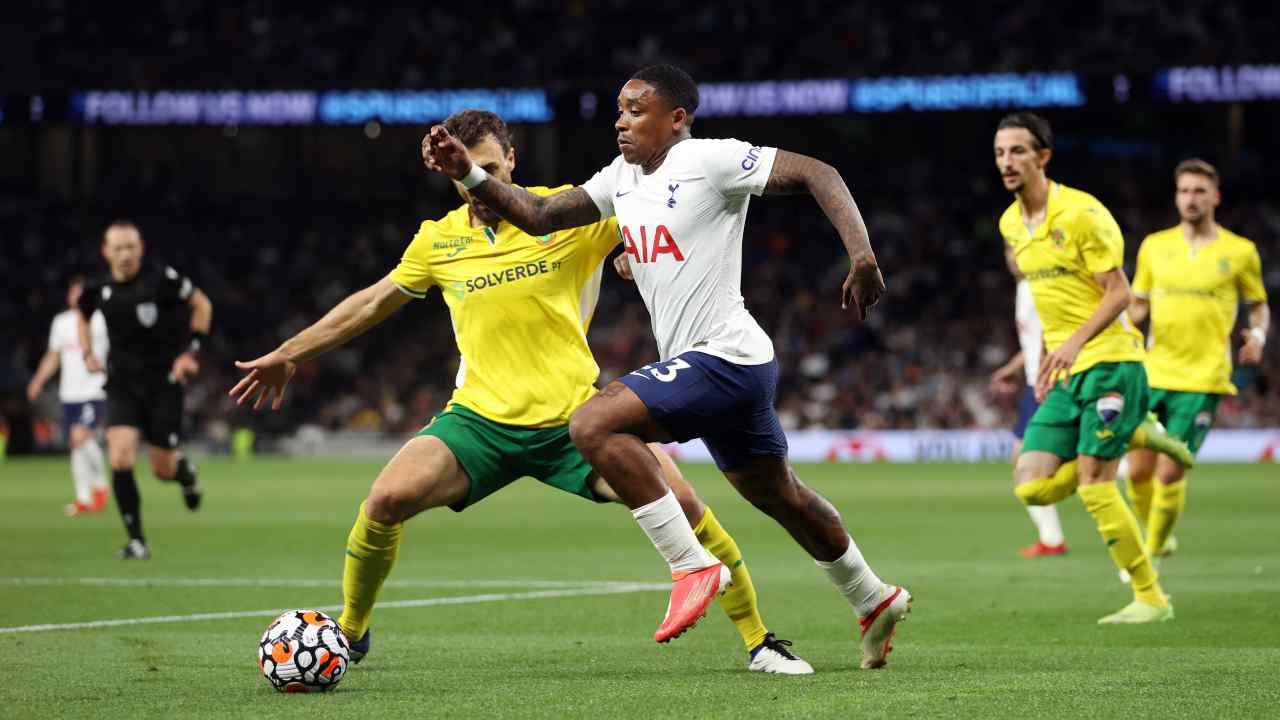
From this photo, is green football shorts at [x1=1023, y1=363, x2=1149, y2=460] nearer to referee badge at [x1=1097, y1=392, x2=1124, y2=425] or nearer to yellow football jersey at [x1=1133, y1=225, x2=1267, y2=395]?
referee badge at [x1=1097, y1=392, x2=1124, y2=425]

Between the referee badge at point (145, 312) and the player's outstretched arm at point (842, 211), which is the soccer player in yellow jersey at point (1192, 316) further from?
the referee badge at point (145, 312)

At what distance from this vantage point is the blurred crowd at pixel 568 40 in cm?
3459

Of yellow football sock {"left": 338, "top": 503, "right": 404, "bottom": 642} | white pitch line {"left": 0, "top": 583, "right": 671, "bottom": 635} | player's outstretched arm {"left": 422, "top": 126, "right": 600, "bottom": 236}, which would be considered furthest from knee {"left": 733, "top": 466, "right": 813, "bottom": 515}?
white pitch line {"left": 0, "top": 583, "right": 671, "bottom": 635}

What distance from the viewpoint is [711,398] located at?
6227 millimetres

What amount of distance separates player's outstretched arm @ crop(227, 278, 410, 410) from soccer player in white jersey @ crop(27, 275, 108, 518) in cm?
1179

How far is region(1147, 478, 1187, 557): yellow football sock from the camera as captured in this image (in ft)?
35.4

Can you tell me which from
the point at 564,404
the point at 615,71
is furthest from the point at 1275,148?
the point at 564,404

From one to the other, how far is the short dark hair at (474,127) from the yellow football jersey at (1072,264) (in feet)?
9.66

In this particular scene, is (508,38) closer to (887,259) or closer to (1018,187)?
(887,259)

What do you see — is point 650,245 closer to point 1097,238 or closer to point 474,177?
point 474,177

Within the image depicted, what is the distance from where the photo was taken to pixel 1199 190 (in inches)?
432

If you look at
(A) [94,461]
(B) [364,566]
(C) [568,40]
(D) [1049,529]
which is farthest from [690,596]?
(C) [568,40]

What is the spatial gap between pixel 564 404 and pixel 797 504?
1.10 meters

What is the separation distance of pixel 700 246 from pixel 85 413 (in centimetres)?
1412
